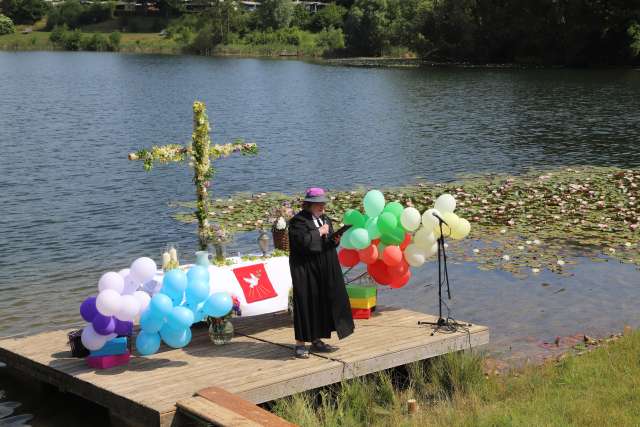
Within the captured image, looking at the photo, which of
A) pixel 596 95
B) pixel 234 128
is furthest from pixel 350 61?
pixel 234 128

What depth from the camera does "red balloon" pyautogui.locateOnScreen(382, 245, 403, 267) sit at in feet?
45.5

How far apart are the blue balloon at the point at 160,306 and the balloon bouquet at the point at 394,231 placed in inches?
121

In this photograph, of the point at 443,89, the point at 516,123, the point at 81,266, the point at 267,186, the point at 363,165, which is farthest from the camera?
the point at 443,89

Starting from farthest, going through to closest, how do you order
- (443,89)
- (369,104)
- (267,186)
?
1. (443,89)
2. (369,104)
3. (267,186)

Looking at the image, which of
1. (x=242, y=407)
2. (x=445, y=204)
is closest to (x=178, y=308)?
(x=242, y=407)

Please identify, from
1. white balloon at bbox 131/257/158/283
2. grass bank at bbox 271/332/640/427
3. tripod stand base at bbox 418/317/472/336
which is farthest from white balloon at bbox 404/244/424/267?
white balloon at bbox 131/257/158/283

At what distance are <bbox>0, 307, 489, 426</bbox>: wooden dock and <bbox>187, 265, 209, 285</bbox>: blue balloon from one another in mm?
981

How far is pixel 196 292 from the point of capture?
12.1 meters

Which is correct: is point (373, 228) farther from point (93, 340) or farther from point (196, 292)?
point (93, 340)

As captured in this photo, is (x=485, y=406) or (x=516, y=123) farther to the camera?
(x=516, y=123)

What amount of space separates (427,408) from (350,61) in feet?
358

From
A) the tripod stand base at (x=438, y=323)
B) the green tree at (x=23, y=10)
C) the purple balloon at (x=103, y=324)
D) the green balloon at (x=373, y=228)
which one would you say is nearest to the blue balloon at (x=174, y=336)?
the purple balloon at (x=103, y=324)

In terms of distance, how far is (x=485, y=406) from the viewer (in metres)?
11.1

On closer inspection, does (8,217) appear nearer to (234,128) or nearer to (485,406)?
(485,406)
